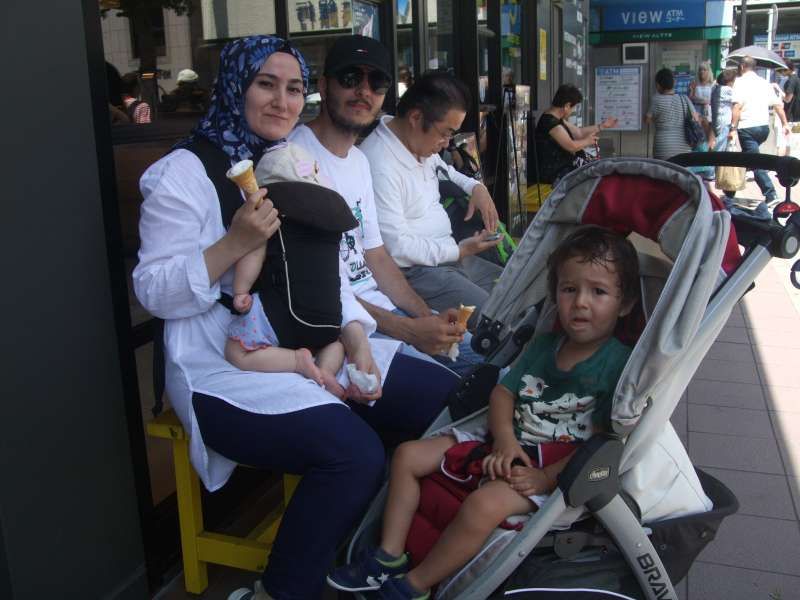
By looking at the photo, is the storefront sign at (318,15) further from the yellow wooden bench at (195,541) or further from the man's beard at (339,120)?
the yellow wooden bench at (195,541)

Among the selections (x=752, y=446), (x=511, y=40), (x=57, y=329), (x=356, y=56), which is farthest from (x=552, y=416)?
(x=511, y=40)

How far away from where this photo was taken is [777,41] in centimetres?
2994

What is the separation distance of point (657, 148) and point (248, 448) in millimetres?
9448

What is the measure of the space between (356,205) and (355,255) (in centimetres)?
19

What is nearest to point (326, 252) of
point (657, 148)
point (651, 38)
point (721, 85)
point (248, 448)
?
point (248, 448)

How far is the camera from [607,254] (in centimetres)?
223

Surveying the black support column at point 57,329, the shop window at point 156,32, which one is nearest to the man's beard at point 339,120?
the shop window at point 156,32

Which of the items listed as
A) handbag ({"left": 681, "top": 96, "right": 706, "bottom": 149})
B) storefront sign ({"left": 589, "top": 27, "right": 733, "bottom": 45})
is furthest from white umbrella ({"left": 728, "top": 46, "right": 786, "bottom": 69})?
storefront sign ({"left": 589, "top": 27, "right": 733, "bottom": 45})

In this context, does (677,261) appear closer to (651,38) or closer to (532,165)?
(532,165)

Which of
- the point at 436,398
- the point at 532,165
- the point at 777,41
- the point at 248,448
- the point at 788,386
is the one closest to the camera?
the point at 248,448

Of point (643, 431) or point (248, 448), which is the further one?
point (248, 448)

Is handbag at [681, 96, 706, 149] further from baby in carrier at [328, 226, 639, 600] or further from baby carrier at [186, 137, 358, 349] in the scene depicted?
baby carrier at [186, 137, 358, 349]

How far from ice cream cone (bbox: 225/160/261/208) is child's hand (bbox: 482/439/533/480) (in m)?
0.88

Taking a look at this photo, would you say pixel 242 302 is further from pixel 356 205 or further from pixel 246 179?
pixel 356 205
